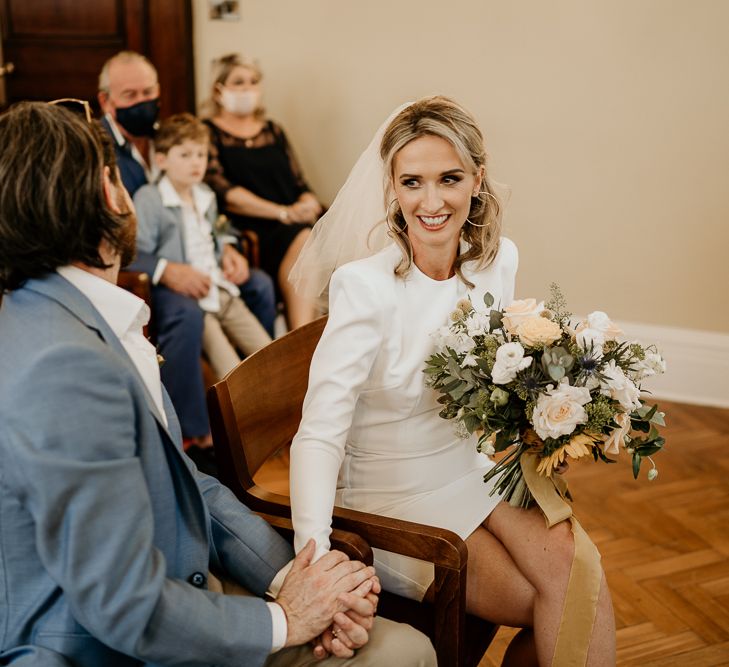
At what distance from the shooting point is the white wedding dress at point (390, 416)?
71.1 inches

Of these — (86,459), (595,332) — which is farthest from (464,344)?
(86,459)

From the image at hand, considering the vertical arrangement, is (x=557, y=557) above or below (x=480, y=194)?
below

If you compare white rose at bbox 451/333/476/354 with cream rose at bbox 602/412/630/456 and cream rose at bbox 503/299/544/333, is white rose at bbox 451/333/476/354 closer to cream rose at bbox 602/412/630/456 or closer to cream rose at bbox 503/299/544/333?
cream rose at bbox 503/299/544/333

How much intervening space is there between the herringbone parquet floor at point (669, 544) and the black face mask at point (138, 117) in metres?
2.40

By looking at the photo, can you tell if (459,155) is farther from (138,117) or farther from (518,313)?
(138,117)

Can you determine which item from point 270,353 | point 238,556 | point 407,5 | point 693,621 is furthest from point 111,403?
point 407,5

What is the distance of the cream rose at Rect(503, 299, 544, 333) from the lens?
1.79 metres

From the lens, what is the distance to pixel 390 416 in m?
1.94

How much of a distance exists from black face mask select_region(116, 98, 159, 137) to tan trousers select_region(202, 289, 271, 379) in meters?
0.84

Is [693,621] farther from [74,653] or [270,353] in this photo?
[74,653]

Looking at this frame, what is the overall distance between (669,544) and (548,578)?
1.48m

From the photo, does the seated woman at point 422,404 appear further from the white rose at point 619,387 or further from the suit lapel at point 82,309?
the suit lapel at point 82,309

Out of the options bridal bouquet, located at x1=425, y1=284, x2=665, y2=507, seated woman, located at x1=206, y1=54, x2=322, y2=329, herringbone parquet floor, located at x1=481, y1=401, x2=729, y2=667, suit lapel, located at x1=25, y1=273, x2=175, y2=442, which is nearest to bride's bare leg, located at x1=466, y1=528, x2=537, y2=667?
bridal bouquet, located at x1=425, y1=284, x2=665, y2=507

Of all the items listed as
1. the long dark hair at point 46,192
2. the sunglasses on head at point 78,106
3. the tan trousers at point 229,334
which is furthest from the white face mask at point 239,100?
the long dark hair at point 46,192
